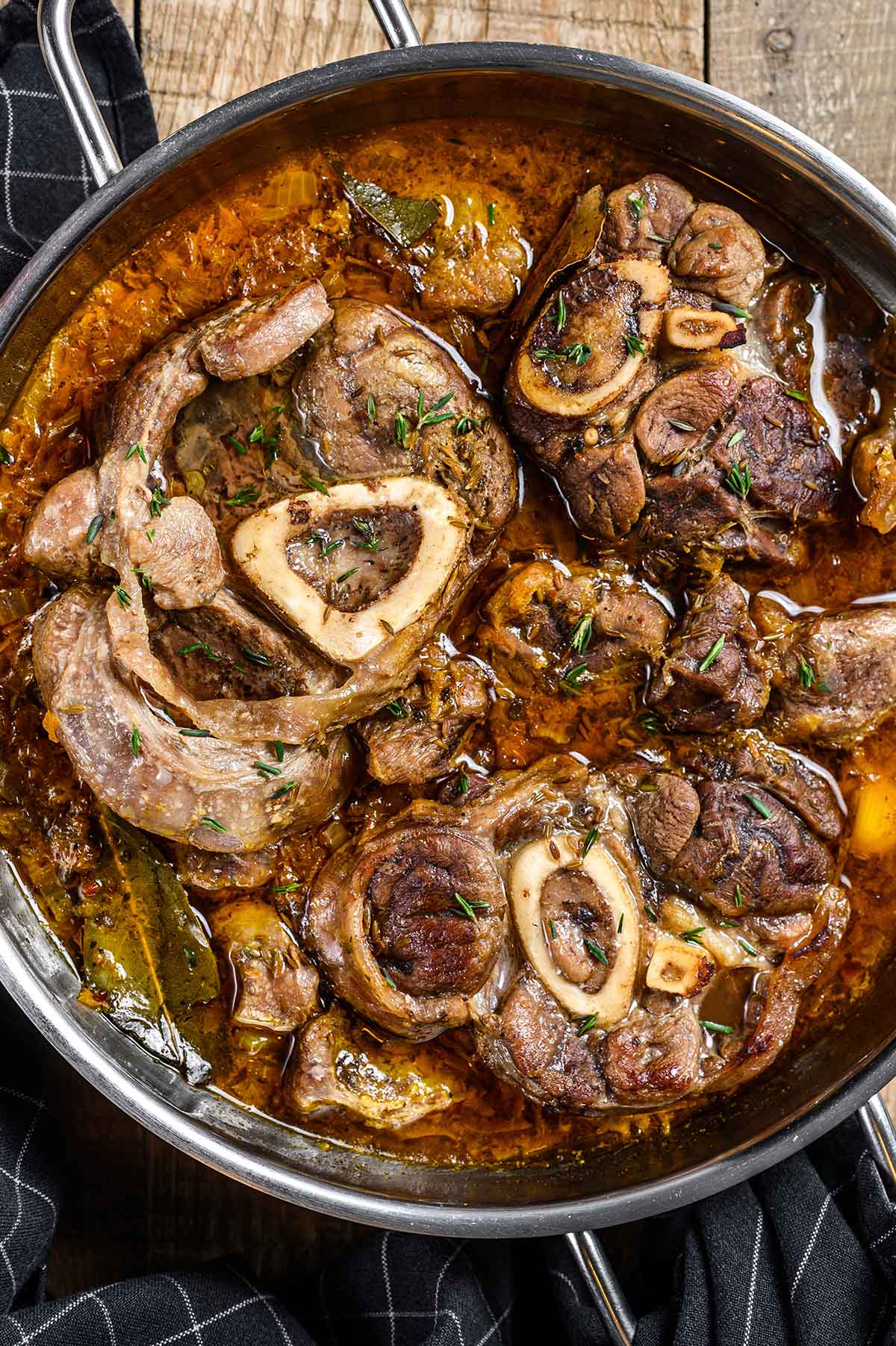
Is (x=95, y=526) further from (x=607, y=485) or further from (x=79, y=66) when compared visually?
(x=607, y=485)

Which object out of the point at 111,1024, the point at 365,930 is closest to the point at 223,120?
the point at 365,930

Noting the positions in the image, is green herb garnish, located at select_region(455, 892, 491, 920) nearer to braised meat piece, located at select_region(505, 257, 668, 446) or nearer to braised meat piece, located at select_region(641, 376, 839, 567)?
braised meat piece, located at select_region(641, 376, 839, 567)

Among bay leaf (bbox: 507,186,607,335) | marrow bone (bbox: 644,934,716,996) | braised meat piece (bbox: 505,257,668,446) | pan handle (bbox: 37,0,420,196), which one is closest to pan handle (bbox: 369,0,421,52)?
pan handle (bbox: 37,0,420,196)

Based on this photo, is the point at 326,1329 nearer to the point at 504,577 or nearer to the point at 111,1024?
the point at 111,1024

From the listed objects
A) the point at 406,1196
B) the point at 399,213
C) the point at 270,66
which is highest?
the point at 270,66

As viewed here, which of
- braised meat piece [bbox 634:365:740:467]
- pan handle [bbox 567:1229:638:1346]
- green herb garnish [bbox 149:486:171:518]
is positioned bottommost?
pan handle [bbox 567:1229:638:1346]

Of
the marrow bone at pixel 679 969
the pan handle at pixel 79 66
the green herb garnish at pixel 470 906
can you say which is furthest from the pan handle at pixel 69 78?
the marrow bone at pixel 679 969

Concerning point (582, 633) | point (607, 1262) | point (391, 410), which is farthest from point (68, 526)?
point (607, 1262)

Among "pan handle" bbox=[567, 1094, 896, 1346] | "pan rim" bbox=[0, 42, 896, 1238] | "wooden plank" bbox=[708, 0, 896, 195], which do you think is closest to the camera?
"pan rim" bbox=[0, 42, 896, 1238]

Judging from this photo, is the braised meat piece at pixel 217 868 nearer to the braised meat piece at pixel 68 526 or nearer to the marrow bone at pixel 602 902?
the marrow bone at pixel 602 902
